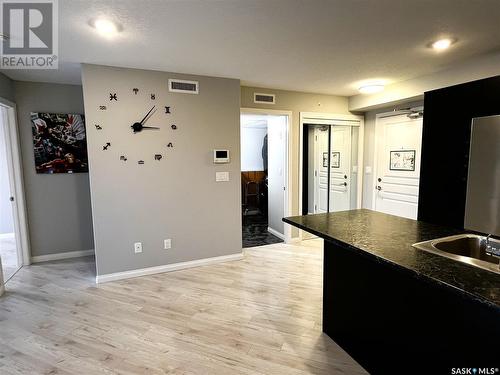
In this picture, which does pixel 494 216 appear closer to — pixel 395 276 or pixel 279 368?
pixel 395 276

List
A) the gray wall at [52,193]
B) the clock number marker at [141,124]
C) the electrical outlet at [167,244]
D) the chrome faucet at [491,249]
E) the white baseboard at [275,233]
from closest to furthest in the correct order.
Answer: the chrome faucet at [491,249] < the clock number marker at [141,124] < the electrical outlet at [167,244] < the gray wall at [52,193] < the white baseboard at [275,233]

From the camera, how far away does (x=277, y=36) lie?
2.41 metres

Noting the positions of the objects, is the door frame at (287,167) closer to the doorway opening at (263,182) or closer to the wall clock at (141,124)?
the doorway opening at (263,182)

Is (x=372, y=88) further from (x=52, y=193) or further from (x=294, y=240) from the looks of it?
(x=52, y=193)

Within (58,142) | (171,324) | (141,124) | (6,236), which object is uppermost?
(141,124)

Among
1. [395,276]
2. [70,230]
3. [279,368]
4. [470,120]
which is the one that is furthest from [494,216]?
[70,230]

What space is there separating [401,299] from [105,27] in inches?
113

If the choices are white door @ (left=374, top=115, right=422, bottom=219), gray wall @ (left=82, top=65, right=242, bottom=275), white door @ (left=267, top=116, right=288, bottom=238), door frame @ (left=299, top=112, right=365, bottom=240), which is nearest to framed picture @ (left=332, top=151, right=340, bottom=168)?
door frame @ (left=299, top=112, right=365, bottom=240)

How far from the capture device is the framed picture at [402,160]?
425 centimetres

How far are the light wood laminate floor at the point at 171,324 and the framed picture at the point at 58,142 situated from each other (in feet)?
4.82

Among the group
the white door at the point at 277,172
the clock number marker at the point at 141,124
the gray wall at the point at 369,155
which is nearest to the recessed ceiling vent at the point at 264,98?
the white door at the point at 277,172

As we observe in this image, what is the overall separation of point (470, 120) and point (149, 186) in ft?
11.9

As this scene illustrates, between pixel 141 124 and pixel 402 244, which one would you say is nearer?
pixel 402 244

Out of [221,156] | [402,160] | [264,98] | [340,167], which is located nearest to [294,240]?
[340,167]
